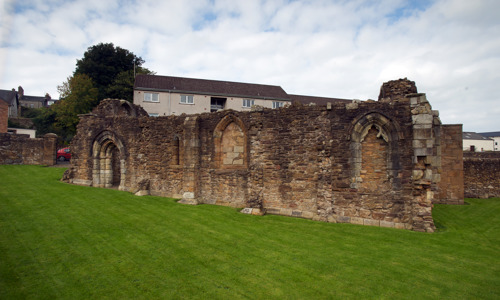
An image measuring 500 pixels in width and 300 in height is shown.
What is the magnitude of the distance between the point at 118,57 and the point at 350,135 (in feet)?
126

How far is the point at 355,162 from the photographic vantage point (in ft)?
32.6

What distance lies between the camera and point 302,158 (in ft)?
35.3

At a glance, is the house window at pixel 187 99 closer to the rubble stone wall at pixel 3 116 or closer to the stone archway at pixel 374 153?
the rubble stone wall at pixel 3 116

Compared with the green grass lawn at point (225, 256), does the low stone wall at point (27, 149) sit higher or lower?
higher

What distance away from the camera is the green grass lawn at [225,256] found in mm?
5266

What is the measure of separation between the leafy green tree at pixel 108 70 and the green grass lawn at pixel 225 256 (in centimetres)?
2694

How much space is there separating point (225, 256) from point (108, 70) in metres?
A: 37.8

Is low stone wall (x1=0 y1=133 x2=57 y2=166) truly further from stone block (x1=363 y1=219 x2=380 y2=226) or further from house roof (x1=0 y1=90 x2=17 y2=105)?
house roof (x1=0 y1=90 x2=17 y2=105)

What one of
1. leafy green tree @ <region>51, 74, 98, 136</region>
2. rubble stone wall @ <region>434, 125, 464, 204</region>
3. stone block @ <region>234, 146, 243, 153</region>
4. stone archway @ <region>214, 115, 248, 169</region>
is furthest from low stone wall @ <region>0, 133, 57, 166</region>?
rubble stone wall @ <region>434, 125, 464, 204</region>

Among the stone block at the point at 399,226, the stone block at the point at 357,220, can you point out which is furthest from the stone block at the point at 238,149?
the stone block at the point at 399,226

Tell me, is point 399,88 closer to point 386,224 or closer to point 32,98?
point 386,224

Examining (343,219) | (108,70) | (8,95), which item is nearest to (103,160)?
(343,219)

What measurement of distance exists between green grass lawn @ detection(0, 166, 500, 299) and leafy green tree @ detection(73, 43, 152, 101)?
88.4 feet

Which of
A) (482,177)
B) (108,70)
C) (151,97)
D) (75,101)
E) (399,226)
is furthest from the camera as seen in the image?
(108,70)
